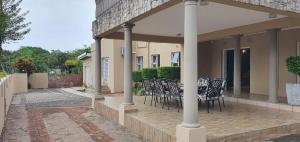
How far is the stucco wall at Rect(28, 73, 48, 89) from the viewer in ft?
95.2

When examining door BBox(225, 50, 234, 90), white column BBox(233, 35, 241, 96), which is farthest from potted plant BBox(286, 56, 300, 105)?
door BBox(225, 50, 234, 90)

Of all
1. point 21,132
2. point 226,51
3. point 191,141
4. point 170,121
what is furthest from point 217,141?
point 226,51

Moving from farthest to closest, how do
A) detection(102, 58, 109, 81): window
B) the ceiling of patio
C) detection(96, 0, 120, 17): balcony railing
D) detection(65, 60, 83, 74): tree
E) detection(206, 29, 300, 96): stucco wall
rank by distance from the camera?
detection(65, 60, 83, 74): tree → detection(102, 58, 109, 81): window → detection(206, 29, 300, 96): stucco wall → detection(96, 0, 120, 17): balcony railing → the ceiling of patio

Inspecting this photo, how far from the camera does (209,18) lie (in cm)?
932

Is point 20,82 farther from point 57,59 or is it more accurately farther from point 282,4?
point 282,4

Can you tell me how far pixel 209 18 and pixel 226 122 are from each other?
10.4ft

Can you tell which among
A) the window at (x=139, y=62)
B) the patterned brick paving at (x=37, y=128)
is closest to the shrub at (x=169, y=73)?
the window at (x=139, y=62)

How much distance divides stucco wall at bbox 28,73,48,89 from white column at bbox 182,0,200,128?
83.3 feet

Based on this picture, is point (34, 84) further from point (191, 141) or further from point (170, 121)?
point (191, 141)

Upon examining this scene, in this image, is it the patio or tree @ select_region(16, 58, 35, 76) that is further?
tree @ select_region(16, 58, 35, 76)

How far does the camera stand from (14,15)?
22.5 meters

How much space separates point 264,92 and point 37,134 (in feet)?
29.6

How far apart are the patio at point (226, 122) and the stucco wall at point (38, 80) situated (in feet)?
67.7

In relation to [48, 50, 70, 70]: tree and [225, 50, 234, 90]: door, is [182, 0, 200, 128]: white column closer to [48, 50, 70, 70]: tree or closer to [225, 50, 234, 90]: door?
[225, 50, 234, 90]: door
